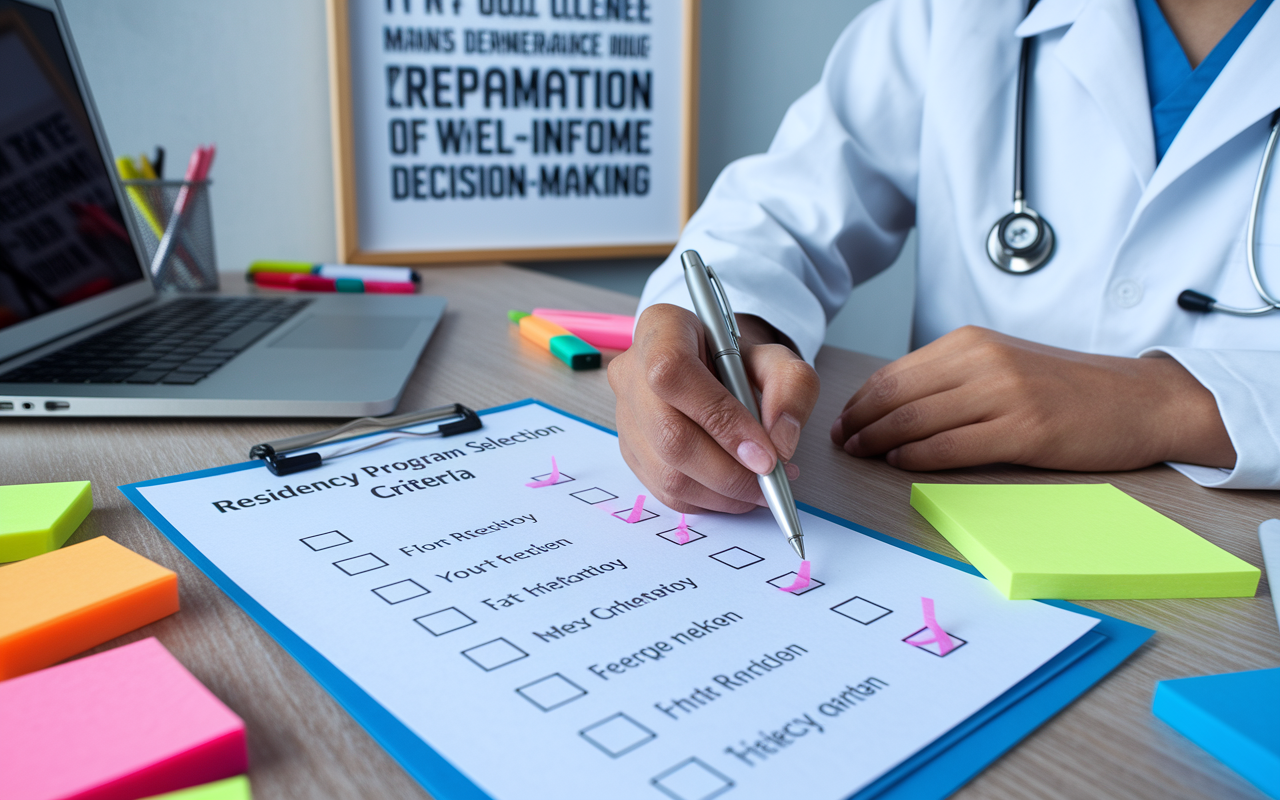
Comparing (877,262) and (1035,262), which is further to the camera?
(877,262)

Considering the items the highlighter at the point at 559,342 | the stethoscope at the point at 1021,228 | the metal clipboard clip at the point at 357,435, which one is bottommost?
the metal clipboard clip at the point at 357,435

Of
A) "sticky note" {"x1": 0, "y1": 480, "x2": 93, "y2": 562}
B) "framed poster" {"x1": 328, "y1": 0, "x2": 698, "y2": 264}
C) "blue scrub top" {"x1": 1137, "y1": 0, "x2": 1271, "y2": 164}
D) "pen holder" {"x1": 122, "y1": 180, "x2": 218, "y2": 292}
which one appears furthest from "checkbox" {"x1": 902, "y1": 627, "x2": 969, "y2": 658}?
"framed poster" {"x1": 328, "y1": 0, "x2": 698, "y2": 264}

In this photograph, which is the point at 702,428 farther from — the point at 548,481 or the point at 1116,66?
the point at 1116,66

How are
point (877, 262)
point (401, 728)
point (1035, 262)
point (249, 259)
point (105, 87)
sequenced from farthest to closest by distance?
point (249, 259), point (105, 87), point (877, 262), point (1035, 262), point (401, 728)

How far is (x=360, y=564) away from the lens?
1.08 feet

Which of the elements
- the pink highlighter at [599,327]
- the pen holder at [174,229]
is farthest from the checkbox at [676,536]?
the pen holder at [174,229]

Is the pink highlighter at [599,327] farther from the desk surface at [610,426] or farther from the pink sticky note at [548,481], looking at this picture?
the pink sticky note at [548,481]

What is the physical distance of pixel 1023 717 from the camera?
25 cm

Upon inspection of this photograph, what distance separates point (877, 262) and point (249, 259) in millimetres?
975

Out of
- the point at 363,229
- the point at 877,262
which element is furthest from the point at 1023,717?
the point at 363,229

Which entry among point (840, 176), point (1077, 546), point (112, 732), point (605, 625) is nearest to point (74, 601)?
point (112, 732)

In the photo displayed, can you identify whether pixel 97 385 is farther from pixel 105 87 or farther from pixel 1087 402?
pixel 105 87

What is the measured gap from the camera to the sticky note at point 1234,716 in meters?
0.22

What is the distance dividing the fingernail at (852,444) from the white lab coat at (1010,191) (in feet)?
0.41
